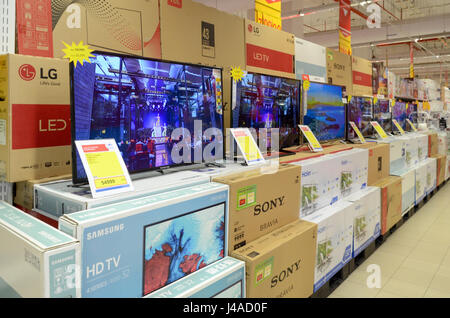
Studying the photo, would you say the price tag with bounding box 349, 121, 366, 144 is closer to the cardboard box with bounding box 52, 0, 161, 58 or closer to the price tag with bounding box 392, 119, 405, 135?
the price tag with bounding box 392, 119, 405, 135

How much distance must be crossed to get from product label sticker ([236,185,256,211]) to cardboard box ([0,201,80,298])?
710 mm

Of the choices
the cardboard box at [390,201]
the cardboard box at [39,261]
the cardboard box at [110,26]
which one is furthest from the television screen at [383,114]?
the cardboard box at [39,261]

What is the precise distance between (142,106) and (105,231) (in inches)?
23.2

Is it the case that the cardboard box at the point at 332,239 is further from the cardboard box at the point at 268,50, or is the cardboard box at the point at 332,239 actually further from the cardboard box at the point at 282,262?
the cardboard box at the point at 268,50

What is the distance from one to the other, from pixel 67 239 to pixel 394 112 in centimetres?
484

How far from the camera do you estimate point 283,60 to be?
279 centimetres

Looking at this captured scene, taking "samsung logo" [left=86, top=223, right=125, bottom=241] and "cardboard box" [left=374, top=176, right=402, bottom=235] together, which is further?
"cardboard box" [left=374, top=176, right=402, bottom=235]

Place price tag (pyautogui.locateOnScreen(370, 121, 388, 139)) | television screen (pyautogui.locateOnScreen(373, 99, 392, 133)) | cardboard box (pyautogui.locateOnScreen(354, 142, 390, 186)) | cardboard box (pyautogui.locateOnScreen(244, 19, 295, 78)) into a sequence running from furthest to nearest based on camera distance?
television screen (pyautogui.locateOnScreen(373, 99, 392, 133)), price tag (pyautogui.locateOnScreen(370, 121, 388, 139)), cardboard box (pyautogui.locateOnScreen(354, 142, 390, 186)), cardboard box (pyautogui.locateOnScreen(244, 19, 295, 78))

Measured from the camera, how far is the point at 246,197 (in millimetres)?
1462

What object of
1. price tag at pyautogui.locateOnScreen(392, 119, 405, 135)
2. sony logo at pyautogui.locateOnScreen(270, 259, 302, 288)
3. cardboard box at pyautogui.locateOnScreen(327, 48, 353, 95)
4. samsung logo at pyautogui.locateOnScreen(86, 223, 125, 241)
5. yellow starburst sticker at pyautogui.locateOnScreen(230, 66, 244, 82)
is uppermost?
cardboard box at pyautogui.locateOnScreen(327, 48, 353, 95)

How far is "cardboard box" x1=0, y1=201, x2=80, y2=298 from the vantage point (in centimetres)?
80

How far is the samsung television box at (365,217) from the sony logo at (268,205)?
908 millimetres

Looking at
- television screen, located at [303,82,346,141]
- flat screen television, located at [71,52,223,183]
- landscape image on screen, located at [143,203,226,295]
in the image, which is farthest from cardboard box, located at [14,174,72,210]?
television screen, located at [303,82,346,141]

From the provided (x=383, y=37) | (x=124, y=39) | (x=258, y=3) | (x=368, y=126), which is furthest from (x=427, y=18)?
(x=124, y=39)
